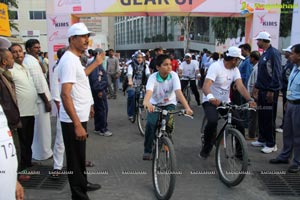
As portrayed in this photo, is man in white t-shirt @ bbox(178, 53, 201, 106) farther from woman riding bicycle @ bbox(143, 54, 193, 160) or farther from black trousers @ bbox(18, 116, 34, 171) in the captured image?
black trousers @ bbox(18, 116, 34, 171)

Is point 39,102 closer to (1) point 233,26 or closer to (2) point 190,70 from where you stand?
(2) point 190,70

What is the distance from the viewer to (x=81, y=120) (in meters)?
3.59

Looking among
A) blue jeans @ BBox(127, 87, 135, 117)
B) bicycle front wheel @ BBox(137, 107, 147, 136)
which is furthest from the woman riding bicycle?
blue jeans @ BBox(127, 87, 135, 117)

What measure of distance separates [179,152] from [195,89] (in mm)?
5403

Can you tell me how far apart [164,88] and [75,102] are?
70.2 inches

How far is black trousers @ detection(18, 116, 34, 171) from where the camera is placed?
491cm

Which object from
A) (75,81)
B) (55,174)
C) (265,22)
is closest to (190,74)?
(265,22)

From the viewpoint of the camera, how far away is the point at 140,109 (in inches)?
296

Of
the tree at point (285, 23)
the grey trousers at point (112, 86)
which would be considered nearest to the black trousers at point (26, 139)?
the grey trousers at point (112, 86)

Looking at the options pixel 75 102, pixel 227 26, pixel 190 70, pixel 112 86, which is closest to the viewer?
pixel 75 102

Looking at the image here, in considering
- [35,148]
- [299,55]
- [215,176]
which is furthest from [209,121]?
[35,148]

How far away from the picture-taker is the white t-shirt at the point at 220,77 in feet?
16.6

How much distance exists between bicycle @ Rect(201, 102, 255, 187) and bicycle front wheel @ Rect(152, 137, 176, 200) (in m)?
0.96

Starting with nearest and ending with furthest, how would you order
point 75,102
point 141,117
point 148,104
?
point 75,102 < point 148,104 < point 141,117
